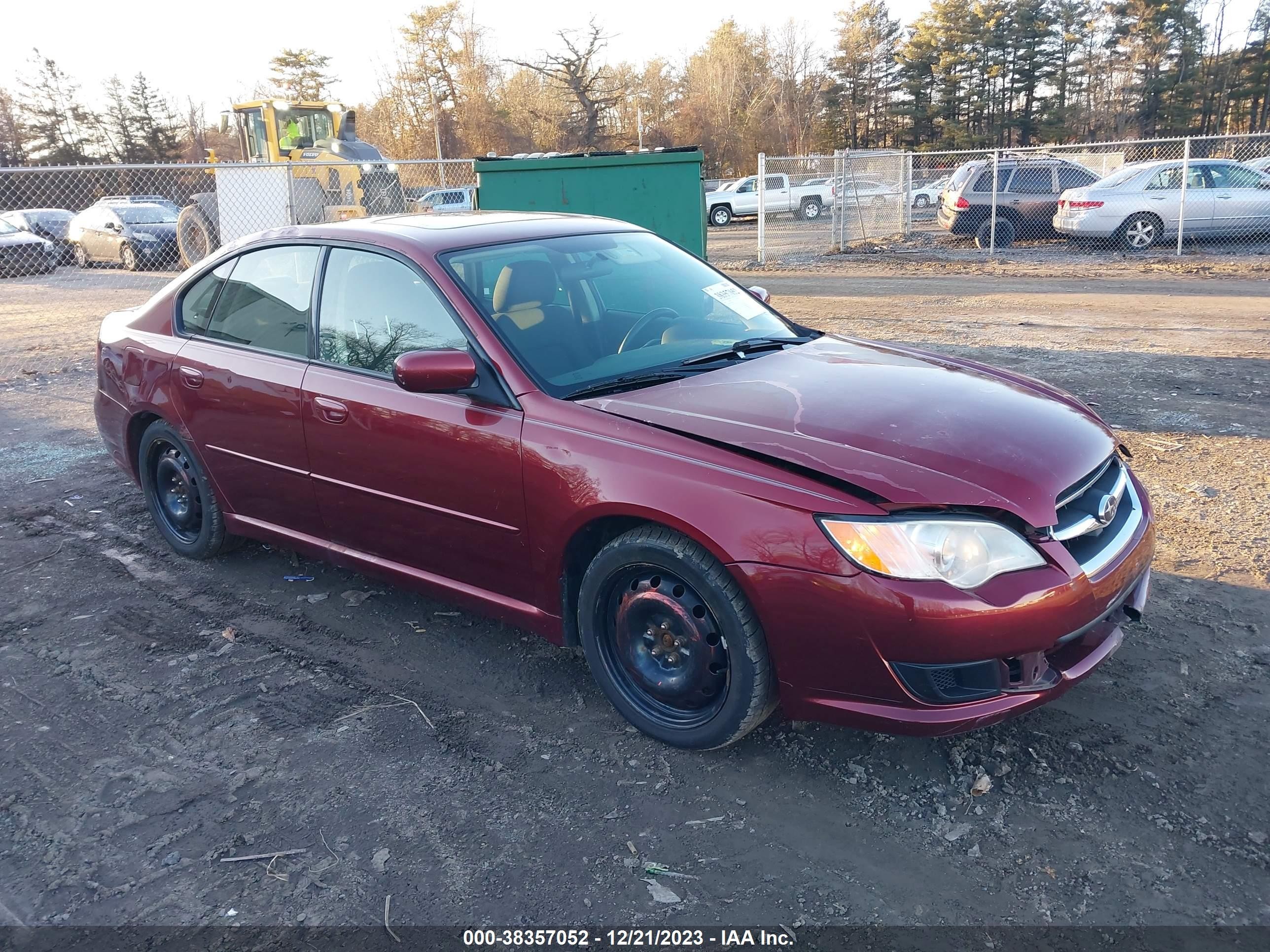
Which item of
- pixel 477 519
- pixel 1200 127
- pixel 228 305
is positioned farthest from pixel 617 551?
pixel 1200 127

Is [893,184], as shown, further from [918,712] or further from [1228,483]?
[918,712]

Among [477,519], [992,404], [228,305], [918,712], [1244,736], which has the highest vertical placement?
[228,305]

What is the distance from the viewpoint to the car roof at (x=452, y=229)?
393 centimetres

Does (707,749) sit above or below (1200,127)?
below

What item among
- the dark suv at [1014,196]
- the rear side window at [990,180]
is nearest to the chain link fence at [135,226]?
the dark suv at [1014,196]

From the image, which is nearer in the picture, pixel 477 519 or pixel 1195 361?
pixel 477 519

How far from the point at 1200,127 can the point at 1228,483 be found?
5646 centimetres

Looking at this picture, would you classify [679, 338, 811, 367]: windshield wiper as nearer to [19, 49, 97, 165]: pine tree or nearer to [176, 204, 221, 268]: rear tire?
[176, 204, 221, 268]: rear tire

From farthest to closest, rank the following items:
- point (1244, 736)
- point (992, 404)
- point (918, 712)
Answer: point (992, 404) < point (1244, 736) < point (918, 712)

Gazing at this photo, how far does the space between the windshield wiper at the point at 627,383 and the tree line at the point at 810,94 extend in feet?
155

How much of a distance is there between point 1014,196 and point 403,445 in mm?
18418

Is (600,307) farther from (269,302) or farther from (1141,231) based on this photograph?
(1141,231)

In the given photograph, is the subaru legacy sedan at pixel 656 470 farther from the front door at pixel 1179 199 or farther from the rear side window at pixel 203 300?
the front door at pixel 1179 199

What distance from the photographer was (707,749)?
3152mm
